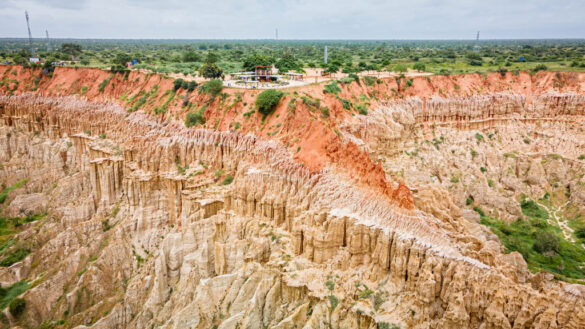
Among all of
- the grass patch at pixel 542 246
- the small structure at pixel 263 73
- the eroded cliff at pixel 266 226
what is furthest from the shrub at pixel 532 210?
the small structure at pixel 263 73

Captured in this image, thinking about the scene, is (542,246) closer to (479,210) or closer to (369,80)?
(479,210)

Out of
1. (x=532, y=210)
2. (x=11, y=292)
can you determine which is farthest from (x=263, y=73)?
(x=532, y=210)

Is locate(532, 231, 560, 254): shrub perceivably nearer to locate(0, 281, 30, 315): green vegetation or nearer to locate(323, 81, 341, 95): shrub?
locate(323, 81, 341, 95): shrub

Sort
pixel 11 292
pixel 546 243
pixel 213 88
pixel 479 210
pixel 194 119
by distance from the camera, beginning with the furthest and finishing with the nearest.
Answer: pixel 479 210
pixel 213 88
pixel 194 119
pixel 546 243
pixel 11 292

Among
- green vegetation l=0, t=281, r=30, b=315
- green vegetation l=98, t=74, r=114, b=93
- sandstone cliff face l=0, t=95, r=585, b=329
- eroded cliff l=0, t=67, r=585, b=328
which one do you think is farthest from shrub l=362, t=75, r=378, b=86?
green vegetation l=0, t=281, r=30, b=315

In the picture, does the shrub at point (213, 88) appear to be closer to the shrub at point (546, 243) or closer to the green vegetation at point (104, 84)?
the green vegetation at point (104, 84)

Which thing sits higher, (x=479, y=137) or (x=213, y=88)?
(x=213, y=88)

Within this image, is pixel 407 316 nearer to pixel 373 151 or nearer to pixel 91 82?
pixel 373 151
